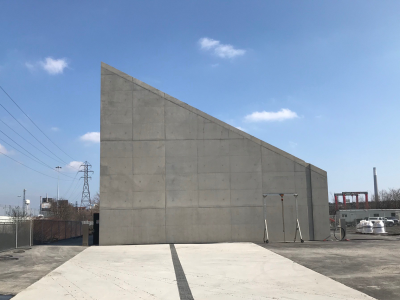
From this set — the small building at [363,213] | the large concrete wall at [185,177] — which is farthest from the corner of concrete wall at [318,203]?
the small building at [363,213]

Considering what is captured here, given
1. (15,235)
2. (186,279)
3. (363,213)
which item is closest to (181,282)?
(186,279)

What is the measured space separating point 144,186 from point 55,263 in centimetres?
808

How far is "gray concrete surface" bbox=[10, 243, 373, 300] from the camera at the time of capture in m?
9.16

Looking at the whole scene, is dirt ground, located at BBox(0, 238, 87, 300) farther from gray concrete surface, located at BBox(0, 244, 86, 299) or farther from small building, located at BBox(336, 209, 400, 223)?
small building, located at BBox(336, 209, 400, 223)

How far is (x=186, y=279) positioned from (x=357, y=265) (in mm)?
6426

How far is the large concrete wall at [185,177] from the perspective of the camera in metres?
22.1

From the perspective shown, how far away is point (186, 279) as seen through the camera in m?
11.1

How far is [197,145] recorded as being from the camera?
2269 cm

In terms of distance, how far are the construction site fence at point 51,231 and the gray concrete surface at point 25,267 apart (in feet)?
19.7

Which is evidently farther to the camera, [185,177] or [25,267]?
[185,177]

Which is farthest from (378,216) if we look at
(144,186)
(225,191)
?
(144,186)

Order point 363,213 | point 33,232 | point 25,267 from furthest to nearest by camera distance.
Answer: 1. point 363,213
2. point 33,232
3. point 25,267

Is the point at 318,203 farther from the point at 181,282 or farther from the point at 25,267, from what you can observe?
the point at 25,267

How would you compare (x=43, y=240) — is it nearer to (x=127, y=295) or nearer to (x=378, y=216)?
(x=127, y=295)
